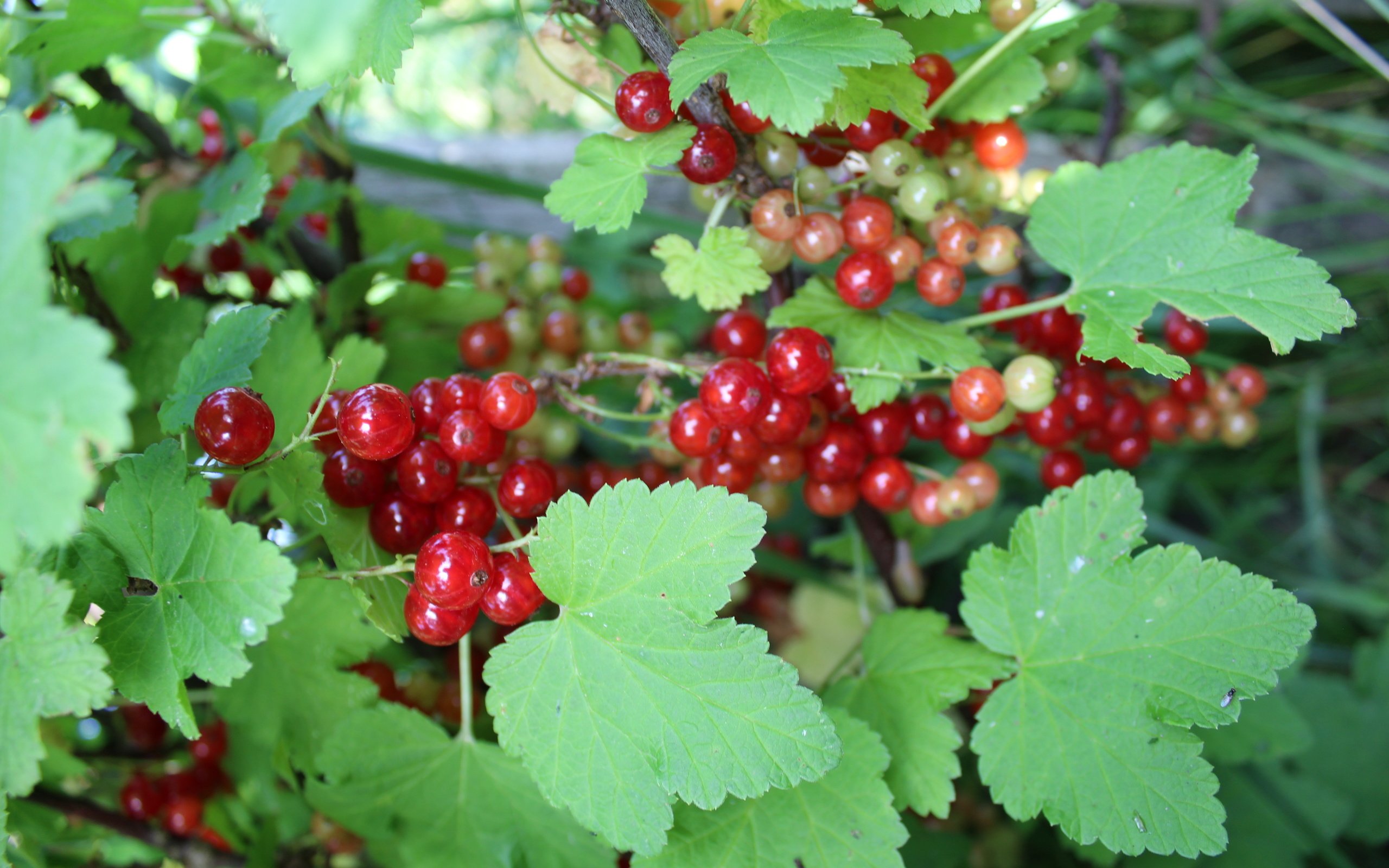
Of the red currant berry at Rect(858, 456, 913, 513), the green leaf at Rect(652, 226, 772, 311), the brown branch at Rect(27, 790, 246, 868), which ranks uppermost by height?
the green leaf at Rect(652, 226, 772, 311)

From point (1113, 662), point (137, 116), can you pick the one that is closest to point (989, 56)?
point (1113, 662)

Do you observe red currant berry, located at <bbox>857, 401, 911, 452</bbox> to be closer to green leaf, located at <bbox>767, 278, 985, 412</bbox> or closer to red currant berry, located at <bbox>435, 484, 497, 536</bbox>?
green leaf, located at <bbox>767, 278, 985, 412</bbox>

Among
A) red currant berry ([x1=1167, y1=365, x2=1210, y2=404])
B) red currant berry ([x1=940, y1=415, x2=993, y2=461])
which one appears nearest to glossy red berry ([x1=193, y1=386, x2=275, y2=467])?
red currant berry ([x1=940, y1=415, x2=993, y2=461])

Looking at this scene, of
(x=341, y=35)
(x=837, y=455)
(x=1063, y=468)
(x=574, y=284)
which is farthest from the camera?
(x=574, y=284)

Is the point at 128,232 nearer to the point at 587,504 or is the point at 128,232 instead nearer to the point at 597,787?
the point at 587,504

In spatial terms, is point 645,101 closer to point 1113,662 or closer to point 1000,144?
point 1000,144
